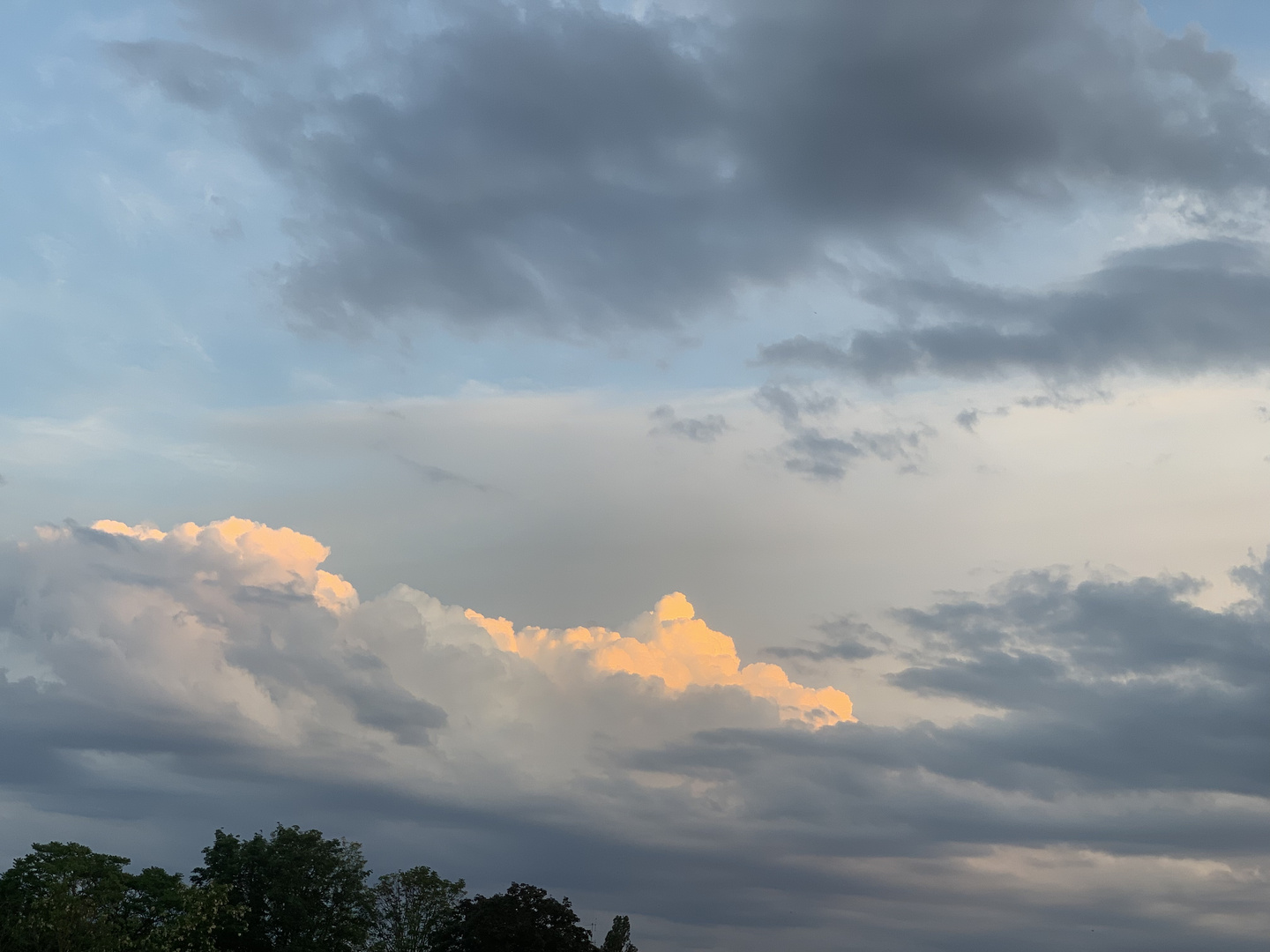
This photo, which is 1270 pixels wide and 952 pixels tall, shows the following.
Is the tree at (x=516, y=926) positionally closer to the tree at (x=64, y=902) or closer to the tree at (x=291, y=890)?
the tree at (x=291, y=890)

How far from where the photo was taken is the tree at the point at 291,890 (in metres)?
112

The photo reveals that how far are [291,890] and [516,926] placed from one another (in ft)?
69.8

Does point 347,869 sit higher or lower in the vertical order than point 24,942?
higher

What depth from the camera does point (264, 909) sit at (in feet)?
375

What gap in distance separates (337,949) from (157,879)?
17263 millimetres

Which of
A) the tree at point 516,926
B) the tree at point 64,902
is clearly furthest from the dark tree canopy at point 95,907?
the tree at point 516,926

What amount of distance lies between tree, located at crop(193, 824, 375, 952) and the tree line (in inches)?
3.5

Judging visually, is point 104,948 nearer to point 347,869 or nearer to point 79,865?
point 79,865

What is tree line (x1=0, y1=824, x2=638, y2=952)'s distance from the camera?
91.4 meters

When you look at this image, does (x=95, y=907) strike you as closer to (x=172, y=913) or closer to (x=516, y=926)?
(x=172, y=913)

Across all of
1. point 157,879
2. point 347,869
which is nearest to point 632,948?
point 347,869

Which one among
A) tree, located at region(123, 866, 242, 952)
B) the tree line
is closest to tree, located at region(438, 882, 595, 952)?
the tree line

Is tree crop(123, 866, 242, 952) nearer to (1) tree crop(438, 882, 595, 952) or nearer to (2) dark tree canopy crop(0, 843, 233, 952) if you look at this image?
(2) dark tree canopy crop(0, 843, 233, 952)

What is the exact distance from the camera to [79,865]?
3932 inches
